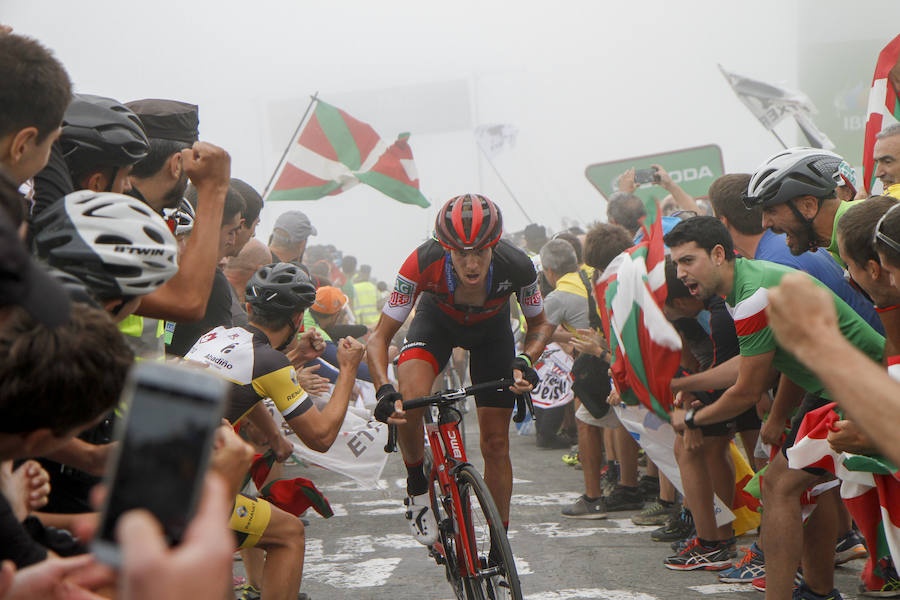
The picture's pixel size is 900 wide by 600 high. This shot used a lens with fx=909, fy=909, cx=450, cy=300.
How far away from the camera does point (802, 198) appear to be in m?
4.88

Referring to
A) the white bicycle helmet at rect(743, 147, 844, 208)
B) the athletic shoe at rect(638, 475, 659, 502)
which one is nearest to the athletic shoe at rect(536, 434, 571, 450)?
the athletic shoe at rect(638, 475, 659, 502)

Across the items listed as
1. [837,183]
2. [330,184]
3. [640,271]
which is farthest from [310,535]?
[330,184]

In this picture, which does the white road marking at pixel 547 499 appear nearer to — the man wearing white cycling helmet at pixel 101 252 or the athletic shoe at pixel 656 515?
the athletic shoe at pixel 656 515

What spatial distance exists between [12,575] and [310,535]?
595cm

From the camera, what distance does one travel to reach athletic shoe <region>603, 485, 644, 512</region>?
313 inches

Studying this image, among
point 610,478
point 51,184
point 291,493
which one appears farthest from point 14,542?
point 610,478

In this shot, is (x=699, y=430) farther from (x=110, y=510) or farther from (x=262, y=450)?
(x=110, y=510)

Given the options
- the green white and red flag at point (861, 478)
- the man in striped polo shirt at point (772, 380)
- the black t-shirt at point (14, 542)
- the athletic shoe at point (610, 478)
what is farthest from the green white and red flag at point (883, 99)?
the black t-shirt at point (14, 542)

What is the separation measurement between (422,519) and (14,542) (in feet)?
13.4

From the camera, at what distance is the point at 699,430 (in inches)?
229

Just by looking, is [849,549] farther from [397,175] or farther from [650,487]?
[397,175]

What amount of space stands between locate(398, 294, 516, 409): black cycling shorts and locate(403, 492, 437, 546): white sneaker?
833mm

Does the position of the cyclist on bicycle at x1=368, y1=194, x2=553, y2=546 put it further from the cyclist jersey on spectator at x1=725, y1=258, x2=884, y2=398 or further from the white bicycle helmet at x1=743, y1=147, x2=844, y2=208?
the white bicycle helmet at x1=743, y1=147, x2=844, y2=208

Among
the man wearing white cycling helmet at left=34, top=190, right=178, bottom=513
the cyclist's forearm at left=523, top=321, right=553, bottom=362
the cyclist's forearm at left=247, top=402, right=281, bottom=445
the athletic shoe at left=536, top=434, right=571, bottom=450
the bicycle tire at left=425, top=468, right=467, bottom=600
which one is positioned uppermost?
the man wearing white cycling helmet at left=34, top=190, right=178, bottom=513
